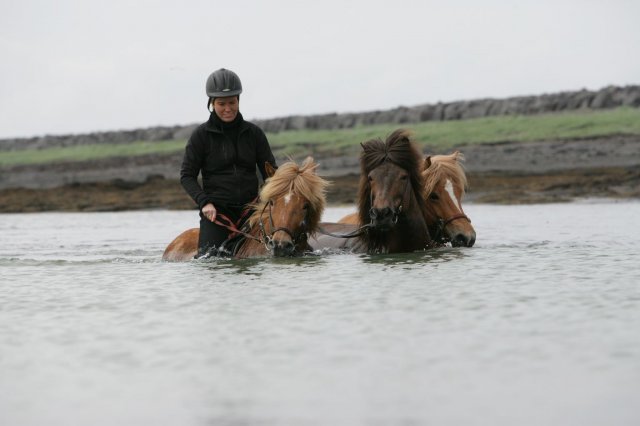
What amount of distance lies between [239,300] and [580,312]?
7.28 ft

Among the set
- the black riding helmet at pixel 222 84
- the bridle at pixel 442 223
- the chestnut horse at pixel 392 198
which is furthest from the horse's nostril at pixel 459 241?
the black riding helmet at pixel 222 84

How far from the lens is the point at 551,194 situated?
86.8 ft

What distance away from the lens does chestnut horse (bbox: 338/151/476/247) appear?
1014cm

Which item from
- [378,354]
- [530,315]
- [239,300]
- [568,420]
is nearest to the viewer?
[568,420]

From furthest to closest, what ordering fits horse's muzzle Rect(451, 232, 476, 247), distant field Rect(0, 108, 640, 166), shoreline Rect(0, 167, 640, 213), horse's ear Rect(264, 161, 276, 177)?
1. distant field Rect(0, 108, 640, 166)
2. shoreline Rect(0, 167, 640, 213)
3. horse's muzzle Rect(451, 232, 476, 247)
4. horse's ear Rect(264, 161, 276, 177)

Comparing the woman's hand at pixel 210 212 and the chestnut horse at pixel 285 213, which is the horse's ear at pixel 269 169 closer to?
the chestnut horse at pixel 285 213

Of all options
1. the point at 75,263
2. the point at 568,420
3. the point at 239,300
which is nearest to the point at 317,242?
the point at 75,263

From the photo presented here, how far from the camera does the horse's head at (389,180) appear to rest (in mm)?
9133

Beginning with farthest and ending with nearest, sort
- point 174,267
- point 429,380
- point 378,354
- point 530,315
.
Result: point 174,267 < point 530,315 < point 378,354 < point 429,380

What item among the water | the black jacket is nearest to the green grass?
the black jacket

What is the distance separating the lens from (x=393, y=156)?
9531 millimetres

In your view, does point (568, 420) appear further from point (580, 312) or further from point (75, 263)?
point (75, 263)

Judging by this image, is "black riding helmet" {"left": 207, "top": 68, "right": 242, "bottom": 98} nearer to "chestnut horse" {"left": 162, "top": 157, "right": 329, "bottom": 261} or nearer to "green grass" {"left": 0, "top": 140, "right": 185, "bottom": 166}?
"chestnut horse" {"left": 162, "top": 157, "right": 329, "bottom": 261}

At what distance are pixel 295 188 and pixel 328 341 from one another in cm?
403
